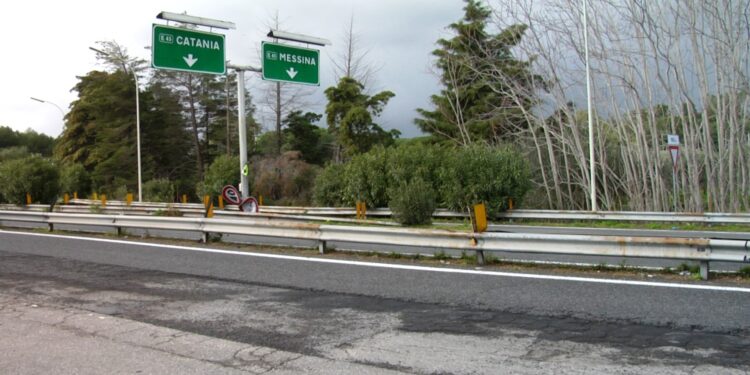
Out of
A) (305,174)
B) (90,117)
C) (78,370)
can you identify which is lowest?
(78,370)

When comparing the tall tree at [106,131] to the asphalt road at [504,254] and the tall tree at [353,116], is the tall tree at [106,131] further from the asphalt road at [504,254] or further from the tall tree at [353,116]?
the asphalt road at [504,254]

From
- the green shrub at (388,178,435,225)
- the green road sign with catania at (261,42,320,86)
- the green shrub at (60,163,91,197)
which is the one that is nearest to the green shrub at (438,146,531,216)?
the green shrub at (388,178,435,225)

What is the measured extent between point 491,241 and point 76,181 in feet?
150

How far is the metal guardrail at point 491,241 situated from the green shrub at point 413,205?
755cm

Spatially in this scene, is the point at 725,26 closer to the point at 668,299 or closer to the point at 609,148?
the point at 609,148

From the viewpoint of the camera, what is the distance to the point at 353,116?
3822cm

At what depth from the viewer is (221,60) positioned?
18250 mm

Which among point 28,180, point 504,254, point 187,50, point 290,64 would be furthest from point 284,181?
point 504,254

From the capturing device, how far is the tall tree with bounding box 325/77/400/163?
38750 mm

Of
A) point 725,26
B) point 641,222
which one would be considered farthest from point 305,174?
point 725,26

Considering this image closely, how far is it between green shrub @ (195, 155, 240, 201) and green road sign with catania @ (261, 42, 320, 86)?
16.8 m

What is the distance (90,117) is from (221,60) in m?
47.3

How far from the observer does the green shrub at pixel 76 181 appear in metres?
45.5

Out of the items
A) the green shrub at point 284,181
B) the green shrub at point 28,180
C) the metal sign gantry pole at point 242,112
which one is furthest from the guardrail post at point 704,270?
the green shrub at point 28,180
